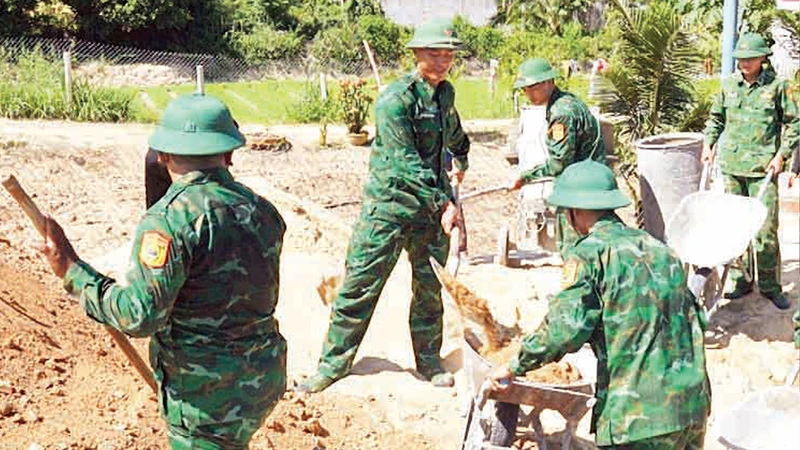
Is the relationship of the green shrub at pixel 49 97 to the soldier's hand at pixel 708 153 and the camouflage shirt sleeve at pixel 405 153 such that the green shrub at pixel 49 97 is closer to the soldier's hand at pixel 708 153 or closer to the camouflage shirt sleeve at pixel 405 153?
the soldier's hand at pixel 708 153

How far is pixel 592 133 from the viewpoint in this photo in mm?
7176

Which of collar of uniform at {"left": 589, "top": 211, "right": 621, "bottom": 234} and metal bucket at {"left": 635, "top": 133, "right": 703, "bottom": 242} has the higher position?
collar of uniform at {"left": 589, "top": 211, "right": 621, "bottom": 234}

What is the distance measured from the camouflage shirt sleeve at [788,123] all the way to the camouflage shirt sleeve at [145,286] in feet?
18.2

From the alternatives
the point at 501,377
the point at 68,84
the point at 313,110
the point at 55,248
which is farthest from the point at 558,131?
the point at 313,110

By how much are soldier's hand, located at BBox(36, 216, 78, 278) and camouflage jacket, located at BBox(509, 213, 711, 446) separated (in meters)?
1.68

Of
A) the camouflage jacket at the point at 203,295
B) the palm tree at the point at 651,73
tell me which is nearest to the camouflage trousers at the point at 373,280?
the camouflage jacket at the point at 203,295

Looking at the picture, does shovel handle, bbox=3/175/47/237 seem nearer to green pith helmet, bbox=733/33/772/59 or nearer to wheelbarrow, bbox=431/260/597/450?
wheelbarrow, bbox=431/260/597/450

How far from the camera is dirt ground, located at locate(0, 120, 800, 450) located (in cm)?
505

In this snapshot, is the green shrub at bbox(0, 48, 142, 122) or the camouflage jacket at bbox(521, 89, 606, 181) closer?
the camouflage jacket at bbox(521, 89, 606, 181)

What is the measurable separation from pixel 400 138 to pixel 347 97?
1058 cm

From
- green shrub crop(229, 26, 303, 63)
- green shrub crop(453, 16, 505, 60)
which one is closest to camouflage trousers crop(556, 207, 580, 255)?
green shrub crop(229, 26, 303, 63)

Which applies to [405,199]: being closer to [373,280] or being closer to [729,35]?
[373,280]

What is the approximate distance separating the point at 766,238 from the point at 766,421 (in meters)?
3.23

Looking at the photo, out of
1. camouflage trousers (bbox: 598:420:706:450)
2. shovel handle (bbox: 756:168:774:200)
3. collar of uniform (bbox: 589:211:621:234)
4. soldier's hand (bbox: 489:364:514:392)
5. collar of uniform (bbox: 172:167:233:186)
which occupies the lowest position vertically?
camouflage trousers (bbox: 598:420:706:450)
